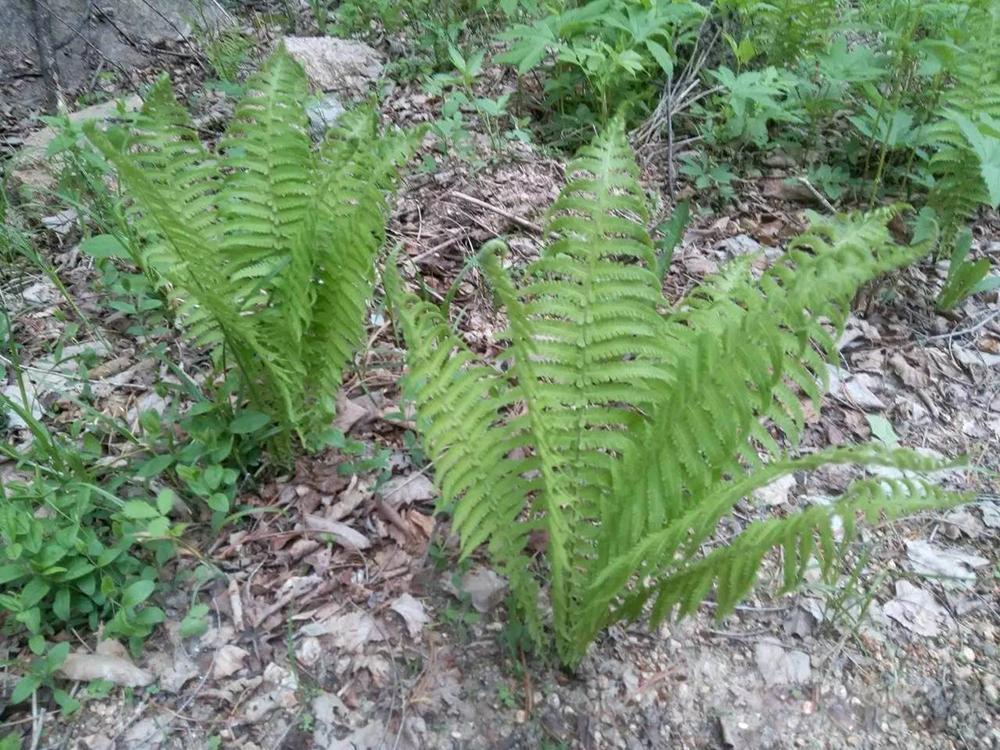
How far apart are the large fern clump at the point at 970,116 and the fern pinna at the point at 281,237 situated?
1.78 m

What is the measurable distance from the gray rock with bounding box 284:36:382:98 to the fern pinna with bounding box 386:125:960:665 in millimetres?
2108

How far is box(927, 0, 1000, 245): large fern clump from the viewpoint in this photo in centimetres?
239

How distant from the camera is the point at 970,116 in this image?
242 centimetres

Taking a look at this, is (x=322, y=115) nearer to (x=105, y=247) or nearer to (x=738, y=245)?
(x=105, y=247)

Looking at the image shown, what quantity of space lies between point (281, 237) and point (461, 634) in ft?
3.19

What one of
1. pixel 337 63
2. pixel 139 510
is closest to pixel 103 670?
pixel 139 510

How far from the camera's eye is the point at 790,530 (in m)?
1.07

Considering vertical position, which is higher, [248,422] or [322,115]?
[322,115]

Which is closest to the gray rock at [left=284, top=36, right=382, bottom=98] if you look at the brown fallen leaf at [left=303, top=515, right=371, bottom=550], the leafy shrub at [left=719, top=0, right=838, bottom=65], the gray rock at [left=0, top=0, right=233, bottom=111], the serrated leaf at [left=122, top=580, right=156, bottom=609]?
the gray rock at [left=0, top=0, right=233, bottom=111]

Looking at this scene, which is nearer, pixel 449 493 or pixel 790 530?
pixel 790 530

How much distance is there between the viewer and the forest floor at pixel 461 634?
147cm

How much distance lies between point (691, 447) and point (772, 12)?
2355mm

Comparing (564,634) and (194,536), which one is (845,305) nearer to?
(564,634)

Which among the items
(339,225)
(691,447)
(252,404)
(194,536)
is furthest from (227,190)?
(691,447)
